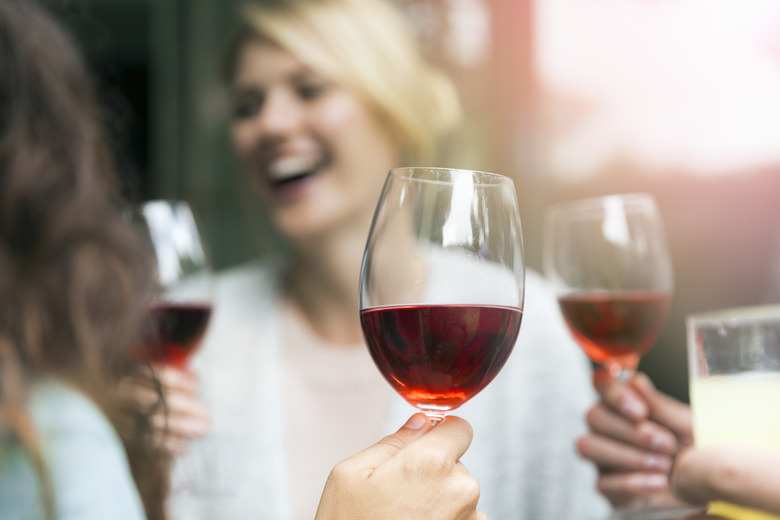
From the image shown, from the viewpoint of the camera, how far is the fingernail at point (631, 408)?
48.3 inches

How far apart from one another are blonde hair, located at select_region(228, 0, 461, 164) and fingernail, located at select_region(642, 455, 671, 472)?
1093 mm

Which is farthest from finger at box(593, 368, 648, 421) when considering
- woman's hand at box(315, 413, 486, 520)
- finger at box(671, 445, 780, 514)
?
woman's hand at box(315, 413, 486, 520)

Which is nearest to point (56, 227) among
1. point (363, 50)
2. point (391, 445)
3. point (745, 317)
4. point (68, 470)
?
point (68, 470)

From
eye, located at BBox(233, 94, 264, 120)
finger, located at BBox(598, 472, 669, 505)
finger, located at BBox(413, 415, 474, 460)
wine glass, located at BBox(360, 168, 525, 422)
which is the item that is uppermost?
eye, located at BBox(233, 94, 264, 120)

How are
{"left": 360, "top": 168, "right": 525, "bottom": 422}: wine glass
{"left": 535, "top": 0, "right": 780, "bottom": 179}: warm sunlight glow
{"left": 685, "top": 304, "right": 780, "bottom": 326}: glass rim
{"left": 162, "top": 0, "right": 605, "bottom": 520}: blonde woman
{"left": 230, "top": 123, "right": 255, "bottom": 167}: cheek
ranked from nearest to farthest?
{"left": 360, "top": 168, "right": 525, "bottom": 422}: wine glass < {"left": 685, "top": 304, "right": 780, "bottom": 326}: glass rim < {"left": 162, "top": 0, "right": 605, "bottom": 520}: blonde woman < {"left": 230, "top": 123, "right": 255, "bottom": 167}: cheek < {"left": 535, "top": 0, "right": 780, "bottom": 179}: warm sunlight glow

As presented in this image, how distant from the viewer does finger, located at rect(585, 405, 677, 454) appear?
4.04 feet

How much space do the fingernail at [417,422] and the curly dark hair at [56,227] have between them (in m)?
0.42

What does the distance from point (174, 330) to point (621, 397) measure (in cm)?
76

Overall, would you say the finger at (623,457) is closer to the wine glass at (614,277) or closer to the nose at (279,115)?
the wine glass at (614,277)

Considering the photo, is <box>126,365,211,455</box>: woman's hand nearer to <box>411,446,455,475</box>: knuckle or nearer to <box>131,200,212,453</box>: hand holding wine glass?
<box>131,200,212,453</box>: hand holding wine glass

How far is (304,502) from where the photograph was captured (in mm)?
1862

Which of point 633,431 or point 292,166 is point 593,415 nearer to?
point 633,431

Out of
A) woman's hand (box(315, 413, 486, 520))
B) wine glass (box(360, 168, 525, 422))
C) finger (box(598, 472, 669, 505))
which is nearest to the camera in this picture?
woman's hand (box(315, 413, 486, 520))

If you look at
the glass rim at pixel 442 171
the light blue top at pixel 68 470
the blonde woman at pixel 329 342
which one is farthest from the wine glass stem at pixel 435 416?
the blonde woman at pixel 329 342
